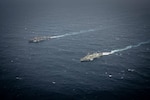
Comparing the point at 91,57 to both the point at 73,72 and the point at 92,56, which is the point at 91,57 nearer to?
the point at 92,56

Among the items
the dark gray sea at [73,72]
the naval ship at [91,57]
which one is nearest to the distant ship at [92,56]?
the naval ship at [91,57]

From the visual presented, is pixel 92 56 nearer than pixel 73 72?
No

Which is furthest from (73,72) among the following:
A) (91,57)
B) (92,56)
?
(92,56)

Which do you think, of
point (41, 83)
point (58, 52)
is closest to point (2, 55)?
point (58, 52)

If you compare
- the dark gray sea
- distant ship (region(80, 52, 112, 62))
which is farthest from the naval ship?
the dark gray sea

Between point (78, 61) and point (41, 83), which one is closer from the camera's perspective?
point (41, 83)

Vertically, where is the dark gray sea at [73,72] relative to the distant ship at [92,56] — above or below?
below

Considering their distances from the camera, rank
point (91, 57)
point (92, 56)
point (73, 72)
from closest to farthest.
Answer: point (73, 72)
point (91, 57)
point (92, 56)

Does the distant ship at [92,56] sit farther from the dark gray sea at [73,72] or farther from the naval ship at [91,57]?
the dark gray sea at [73,72]

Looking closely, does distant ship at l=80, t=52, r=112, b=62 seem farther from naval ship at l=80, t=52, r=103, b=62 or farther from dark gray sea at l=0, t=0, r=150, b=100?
dark gray sea at l=0, t=0, r=150, b=100

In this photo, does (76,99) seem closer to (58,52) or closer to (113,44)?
(58,52)

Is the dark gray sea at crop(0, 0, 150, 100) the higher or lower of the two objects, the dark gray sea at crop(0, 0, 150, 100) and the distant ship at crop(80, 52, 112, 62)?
the lower
